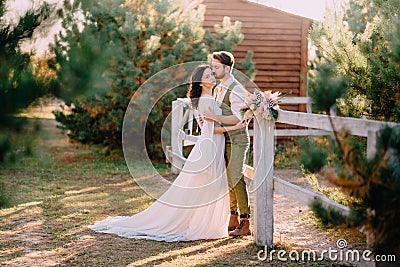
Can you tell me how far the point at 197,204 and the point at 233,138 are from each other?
785 millimetres

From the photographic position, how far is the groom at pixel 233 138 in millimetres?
6055

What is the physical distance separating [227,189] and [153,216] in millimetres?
854

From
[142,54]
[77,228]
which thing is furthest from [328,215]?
[142,54]

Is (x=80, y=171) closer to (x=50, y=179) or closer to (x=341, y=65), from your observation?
(x=50, y=179)

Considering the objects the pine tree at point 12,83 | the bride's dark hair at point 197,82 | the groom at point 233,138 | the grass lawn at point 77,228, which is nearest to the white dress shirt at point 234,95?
the groom at point 233,138

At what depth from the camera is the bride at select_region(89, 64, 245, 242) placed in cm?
606

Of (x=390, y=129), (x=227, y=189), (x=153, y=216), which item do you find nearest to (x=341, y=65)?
(x=227, y=189)

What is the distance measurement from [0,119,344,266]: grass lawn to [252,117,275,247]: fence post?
18cm

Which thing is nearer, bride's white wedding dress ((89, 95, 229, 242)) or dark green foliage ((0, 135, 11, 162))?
dark green foliage ((0, 135, 11, 162))

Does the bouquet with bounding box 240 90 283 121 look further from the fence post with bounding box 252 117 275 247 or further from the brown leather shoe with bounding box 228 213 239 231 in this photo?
the brown leather shoe with bounding box 228 213 239 231

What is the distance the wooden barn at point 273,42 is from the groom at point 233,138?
8224 mm

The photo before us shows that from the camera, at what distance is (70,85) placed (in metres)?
3.46

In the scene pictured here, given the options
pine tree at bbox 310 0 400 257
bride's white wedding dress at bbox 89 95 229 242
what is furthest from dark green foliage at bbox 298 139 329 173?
bride's white wedding dress at bbox 89 95 229 242

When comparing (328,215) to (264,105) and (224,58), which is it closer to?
(264,105)
